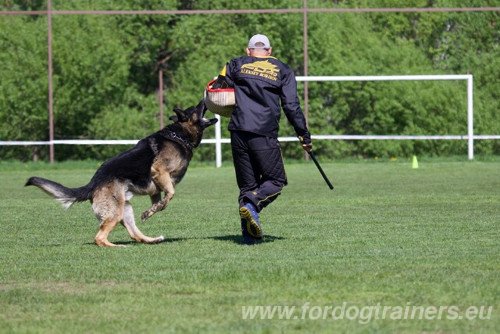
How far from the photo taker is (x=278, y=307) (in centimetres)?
653

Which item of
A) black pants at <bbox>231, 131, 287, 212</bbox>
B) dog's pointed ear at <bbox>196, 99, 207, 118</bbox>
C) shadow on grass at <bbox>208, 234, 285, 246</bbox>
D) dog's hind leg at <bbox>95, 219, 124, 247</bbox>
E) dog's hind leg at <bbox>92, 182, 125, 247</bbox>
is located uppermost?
dog's pointed ear at <bbox>196, 99, 207, 118</bbox>

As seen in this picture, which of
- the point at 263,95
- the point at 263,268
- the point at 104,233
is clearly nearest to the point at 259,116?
the point at 263,95

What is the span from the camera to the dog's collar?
10773 millimetres

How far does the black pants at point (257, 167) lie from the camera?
10242 mm

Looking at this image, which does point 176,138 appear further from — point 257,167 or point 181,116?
point 257,167

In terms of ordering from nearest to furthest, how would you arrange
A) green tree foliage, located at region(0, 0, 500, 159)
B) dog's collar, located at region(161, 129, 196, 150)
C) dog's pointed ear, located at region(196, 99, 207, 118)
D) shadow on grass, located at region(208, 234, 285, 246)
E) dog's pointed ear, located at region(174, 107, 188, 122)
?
shadow on grass, located at region(208, 234, 285, 246)
dog's collar, located at region(161, 129, 196, 150)
dog's pointed ear, located at region(174, 107, 188, 122)
dog's pointed ear, located at region(196, 99, 207, 118)
green tree foliage, located at region(0, 0, 500, 159)

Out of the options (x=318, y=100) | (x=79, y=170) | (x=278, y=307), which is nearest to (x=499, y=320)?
(x=278, y=307)

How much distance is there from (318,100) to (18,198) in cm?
1314

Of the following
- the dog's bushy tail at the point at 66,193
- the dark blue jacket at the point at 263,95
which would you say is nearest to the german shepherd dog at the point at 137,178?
the dog's bushy tail at the point at 66,193

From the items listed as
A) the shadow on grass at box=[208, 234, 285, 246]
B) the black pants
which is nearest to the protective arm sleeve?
the black pants

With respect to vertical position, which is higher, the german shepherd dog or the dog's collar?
the dog's collar
